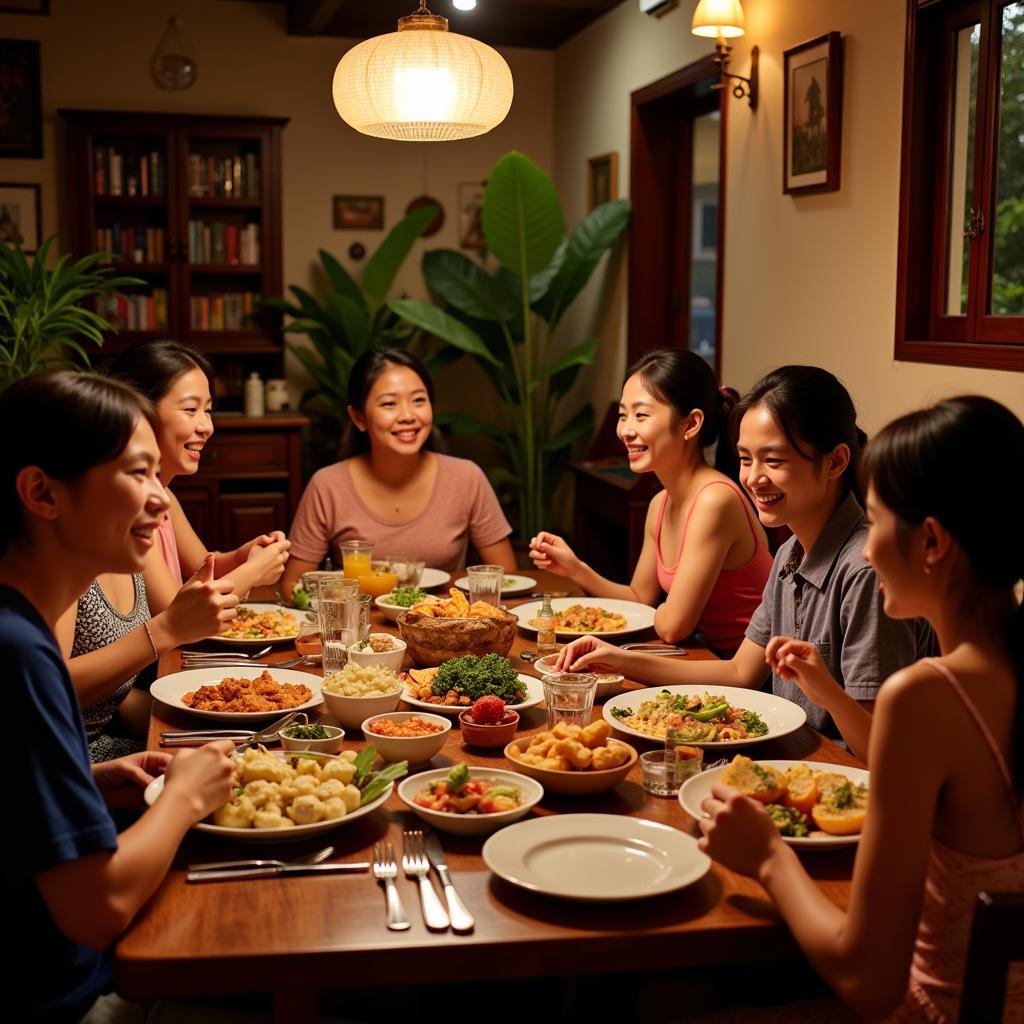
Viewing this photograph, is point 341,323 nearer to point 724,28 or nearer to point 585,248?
point 585,248

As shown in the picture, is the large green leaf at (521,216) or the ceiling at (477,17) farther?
the ceiling at (477,17)

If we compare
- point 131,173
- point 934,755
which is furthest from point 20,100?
point 934,755

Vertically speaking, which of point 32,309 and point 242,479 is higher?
point 32,309

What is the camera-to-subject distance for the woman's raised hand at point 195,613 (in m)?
2.06

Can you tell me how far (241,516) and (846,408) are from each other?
4.41m

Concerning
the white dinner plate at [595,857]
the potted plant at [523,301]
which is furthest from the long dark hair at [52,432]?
the potted plant at [523,301]

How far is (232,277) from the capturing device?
6.64m

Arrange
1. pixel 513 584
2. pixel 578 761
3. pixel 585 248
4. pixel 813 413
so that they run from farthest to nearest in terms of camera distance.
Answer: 1. pixel 585 248
2. pixel 513 584
3. pixel 813 413
4. pixel 578 761

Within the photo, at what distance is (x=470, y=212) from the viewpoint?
707 cm

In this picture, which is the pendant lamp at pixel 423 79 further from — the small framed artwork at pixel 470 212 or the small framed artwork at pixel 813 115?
the small framed artwork at pixel 470 212

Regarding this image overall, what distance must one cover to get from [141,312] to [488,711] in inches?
196

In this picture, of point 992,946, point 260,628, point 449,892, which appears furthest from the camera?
point 260,628

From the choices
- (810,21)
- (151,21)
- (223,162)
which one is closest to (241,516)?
(223,162)

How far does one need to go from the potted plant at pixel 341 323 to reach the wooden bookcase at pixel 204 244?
0.23 meters
